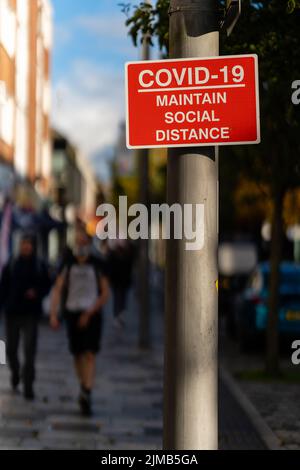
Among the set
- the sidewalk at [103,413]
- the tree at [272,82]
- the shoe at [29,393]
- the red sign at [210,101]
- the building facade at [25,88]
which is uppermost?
the building facade at [25,88]

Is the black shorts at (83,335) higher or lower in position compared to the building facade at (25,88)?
lower

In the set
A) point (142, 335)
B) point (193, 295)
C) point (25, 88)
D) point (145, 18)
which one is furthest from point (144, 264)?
point (25, 88)

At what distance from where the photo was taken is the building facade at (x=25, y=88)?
22.4 metres

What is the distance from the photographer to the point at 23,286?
1116 cm

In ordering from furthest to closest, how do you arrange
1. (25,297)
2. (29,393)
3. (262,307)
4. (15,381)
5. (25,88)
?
(25,88), (262,307), (15,381), (25,297), (29,393)

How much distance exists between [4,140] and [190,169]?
2489 centimetres

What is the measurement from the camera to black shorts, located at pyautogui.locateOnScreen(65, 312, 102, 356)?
10.1 metres

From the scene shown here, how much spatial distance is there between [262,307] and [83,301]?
6.79 metres

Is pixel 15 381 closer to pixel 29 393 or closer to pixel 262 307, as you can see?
pixel 29 393

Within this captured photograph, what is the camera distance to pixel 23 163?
3550 cm

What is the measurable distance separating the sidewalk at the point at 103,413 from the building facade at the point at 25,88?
7.61m

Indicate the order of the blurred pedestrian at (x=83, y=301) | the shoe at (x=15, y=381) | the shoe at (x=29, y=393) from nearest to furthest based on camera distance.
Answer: the blurred pedestrian at (x=83, y=301) < the shoe at (x=29, y=393) < the shoe at (x=15, y=381)

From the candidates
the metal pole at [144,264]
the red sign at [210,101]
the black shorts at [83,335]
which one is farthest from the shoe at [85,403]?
the metal pole at [144,264]

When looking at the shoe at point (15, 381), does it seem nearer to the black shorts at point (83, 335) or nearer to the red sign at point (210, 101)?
the black shorts at point (83, 335)
